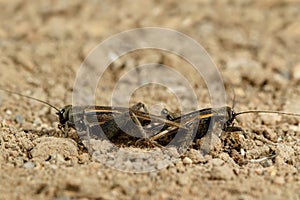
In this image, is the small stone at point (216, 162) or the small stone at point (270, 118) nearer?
the small stone at point (216, 162)

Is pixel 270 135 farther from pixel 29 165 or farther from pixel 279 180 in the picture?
pixel 29 165

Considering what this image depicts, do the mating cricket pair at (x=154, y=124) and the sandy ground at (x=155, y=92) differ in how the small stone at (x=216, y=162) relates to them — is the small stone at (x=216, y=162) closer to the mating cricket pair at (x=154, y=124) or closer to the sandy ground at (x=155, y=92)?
the sandy ground at (x=155, y=92)

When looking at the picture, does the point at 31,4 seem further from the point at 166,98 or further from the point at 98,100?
the point at 166,98

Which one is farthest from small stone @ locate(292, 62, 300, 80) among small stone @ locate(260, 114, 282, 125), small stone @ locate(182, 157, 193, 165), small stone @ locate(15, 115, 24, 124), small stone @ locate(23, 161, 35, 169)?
small stone @ locate(23, 161, 35, 169)

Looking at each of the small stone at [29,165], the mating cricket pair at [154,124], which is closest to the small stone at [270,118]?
the mating cricket pair at [154,124]

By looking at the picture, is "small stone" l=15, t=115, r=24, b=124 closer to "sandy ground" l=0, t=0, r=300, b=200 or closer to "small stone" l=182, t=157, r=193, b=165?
"sandy ground" l=0, t=0, r=300, b=200


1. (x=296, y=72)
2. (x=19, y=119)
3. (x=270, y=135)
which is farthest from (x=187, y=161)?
(x=296, y=72)
